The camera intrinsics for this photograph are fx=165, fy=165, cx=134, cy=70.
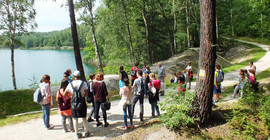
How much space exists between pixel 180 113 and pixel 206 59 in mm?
1681

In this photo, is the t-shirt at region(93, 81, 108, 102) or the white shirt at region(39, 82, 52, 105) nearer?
the t-shirt at region(93, 81, 108, 102)

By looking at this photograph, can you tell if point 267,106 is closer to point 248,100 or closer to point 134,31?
point 248,100

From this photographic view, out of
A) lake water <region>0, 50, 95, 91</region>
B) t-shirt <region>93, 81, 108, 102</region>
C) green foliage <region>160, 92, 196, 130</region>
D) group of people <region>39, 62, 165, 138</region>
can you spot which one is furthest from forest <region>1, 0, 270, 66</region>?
green foliage <region>160, 92, 196, 130</region>

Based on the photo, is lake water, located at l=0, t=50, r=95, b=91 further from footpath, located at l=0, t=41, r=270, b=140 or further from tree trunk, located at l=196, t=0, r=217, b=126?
tree trunk, located at l=196, t=0, r=217, b=126

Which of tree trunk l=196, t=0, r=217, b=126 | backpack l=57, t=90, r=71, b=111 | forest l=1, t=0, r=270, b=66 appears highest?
forest l=1, t=0, r=270, b=66

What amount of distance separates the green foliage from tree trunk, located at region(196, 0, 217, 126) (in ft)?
0.91

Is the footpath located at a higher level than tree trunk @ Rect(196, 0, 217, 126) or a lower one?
lower

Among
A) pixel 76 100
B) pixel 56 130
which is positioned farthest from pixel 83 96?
pixel 56 130

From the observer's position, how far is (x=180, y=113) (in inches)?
178

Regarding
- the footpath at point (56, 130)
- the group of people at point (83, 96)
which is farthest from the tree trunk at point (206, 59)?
the footpath at point (56, 130)

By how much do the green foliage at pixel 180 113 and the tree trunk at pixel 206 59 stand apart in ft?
0.91

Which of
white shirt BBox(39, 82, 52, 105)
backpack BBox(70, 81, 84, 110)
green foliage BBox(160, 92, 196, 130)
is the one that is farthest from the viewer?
white shirt BBox(39, 82, 52, 105)

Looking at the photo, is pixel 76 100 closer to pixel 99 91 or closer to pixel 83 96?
pixel 83 96

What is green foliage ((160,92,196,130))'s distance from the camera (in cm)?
444
